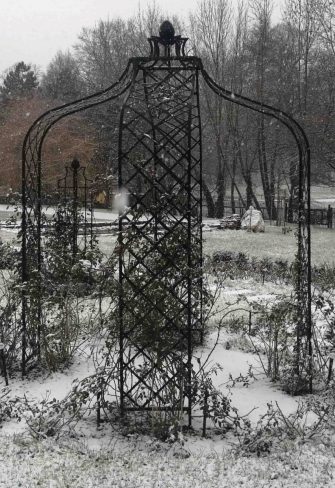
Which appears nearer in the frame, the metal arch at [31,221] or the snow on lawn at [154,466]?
the snow on lawn at [154,466]

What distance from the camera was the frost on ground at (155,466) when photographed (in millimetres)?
3564

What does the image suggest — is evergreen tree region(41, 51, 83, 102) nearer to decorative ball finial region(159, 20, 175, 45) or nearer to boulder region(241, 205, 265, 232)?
boulder region(241, 205, 265, 232)

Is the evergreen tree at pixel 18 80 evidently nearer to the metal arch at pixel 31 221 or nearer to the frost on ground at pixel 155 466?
the metal arch at pixel 31 221

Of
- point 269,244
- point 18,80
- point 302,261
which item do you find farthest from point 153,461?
point 18,80

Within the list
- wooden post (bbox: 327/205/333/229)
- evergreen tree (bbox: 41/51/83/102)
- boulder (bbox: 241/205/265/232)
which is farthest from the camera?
evergreen tree (bbox: 41/51/83/102)

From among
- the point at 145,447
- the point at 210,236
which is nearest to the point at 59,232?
the point at 145,447

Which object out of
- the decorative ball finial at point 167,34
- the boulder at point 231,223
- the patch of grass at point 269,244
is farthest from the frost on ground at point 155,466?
the boulder at point 231,223

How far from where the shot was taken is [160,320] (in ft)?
14.5

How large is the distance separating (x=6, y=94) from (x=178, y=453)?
37.0m

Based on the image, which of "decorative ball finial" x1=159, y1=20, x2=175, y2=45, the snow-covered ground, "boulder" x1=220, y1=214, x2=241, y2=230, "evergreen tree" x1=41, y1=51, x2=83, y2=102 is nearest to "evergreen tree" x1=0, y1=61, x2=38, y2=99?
"evergreen tree" x1=41, y1=51, x2=83, y2=102

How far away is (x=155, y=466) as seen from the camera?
149 inches

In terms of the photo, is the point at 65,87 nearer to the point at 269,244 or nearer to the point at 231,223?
the point at 231,223

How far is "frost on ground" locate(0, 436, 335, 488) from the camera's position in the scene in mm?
3564

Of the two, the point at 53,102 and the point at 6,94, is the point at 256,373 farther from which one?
the point at 6,94
